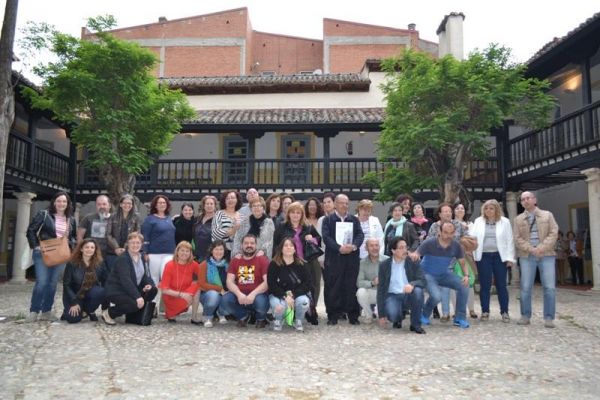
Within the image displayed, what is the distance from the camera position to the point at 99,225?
23.3 feet

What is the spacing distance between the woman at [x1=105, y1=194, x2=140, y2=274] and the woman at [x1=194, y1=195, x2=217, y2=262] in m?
0.87

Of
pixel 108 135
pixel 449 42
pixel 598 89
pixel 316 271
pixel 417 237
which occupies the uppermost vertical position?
pixel 449 42

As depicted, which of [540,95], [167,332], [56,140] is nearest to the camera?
[167,332]

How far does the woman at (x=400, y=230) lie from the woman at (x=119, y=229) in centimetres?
366

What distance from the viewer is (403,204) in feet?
25.0

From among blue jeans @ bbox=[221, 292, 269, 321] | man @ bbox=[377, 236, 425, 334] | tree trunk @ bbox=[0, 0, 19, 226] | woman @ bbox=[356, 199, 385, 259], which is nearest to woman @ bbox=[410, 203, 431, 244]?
woman @ bbox=[356, 199, 385, 259]

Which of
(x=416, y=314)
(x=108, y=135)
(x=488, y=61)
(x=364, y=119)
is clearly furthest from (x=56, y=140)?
(x=416, y=314)

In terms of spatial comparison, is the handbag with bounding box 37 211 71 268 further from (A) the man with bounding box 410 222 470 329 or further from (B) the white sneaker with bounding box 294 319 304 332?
(A) the man with bounding box 410 222 470 329

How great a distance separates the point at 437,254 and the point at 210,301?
3146mm

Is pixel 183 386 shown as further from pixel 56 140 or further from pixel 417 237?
pixel 56 140

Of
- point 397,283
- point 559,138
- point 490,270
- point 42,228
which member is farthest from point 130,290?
point 559,138

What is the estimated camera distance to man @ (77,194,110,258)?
7.04m

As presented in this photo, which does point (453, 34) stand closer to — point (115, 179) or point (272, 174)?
point (272, 174)

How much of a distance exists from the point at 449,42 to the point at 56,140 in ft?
56.9
